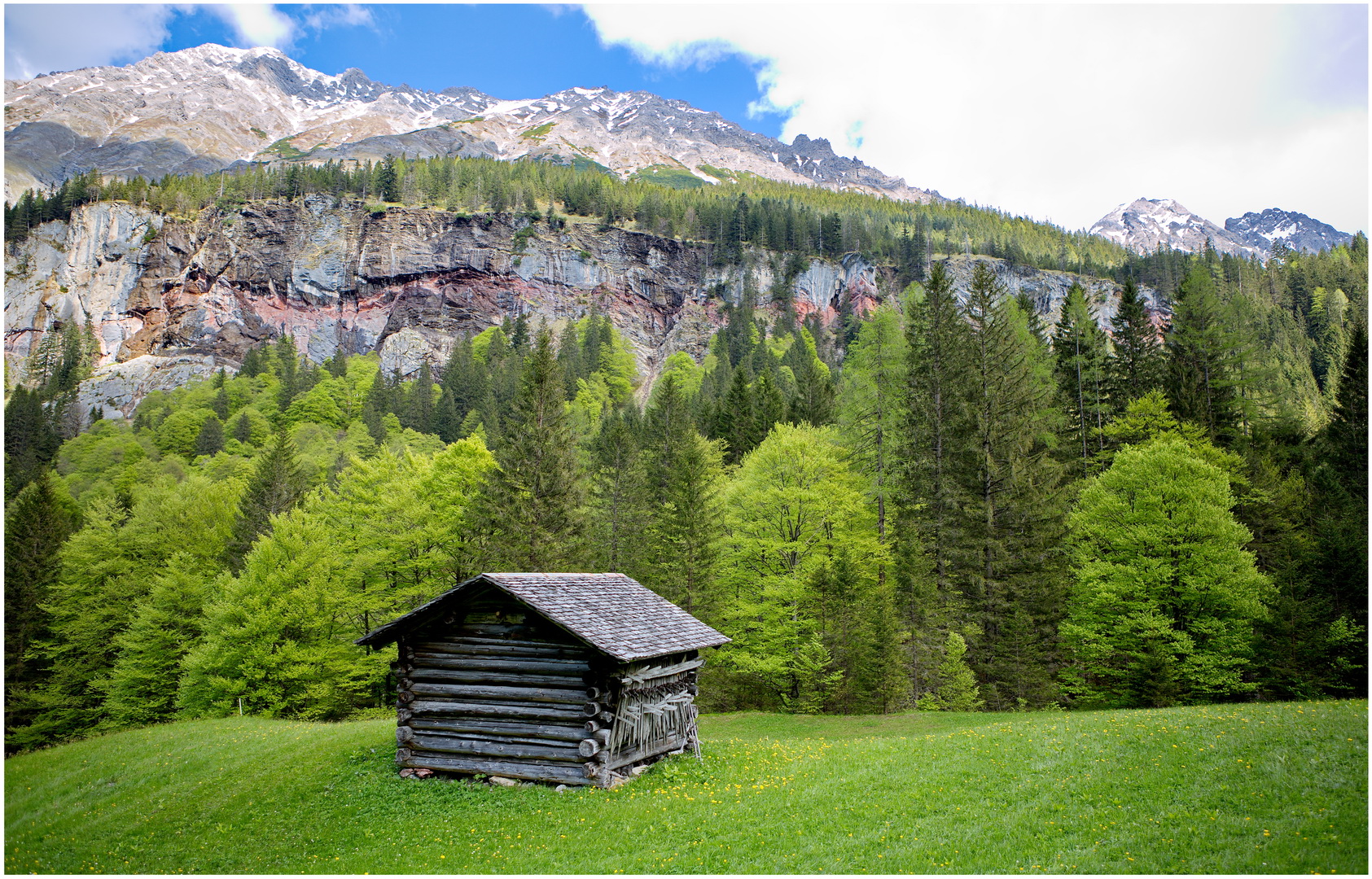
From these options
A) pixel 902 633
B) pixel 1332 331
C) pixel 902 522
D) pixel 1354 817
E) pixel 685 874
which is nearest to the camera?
pixel 1354 817

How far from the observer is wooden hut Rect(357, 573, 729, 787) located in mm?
15844

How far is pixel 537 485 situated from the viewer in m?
35.1

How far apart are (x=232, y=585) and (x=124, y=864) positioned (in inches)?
885

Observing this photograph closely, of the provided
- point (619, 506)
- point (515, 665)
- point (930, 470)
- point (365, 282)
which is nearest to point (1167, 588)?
point (930, 470)

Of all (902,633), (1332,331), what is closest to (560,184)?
(1332,331)

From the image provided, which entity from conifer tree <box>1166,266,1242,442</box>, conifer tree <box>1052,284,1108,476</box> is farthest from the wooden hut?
conifer tree <box>1166,266,1242,442</box>

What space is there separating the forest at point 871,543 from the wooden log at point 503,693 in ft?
50.5

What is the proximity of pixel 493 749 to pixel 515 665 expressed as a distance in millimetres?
1915

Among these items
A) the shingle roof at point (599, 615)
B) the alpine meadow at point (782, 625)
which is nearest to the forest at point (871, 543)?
the alpine meadow at point (782, 625)

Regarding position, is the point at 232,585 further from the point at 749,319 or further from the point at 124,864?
the point at 749,319

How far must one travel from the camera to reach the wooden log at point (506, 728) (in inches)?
628

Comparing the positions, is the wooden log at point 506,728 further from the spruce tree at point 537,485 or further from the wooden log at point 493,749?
the spruce tree at point 537,485

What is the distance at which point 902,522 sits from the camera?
31719 mm

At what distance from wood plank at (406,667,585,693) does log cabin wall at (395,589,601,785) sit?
2cm
